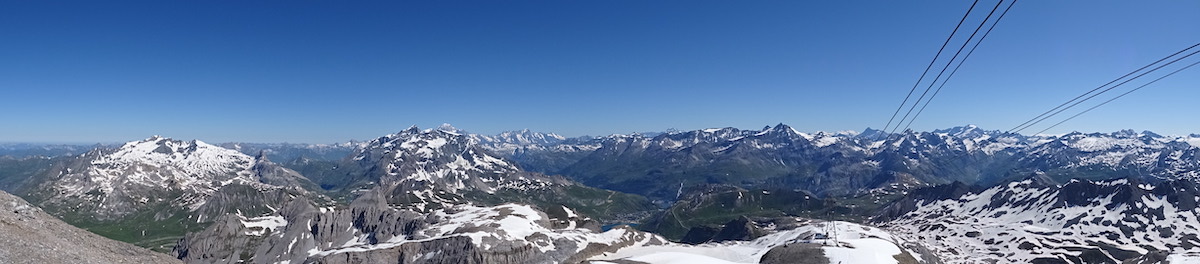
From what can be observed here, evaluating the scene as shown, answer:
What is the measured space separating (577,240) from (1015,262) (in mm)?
146307

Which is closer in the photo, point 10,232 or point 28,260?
point 28,260

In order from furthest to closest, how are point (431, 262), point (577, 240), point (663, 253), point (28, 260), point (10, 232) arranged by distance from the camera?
point (577, 240) < point (431, 262) < point (663, 253) < point (10, 232) < point (28, 260)

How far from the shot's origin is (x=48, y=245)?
6681 cm

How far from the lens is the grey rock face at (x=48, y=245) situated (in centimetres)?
6194

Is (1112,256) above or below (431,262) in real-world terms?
above

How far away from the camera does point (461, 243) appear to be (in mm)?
167000

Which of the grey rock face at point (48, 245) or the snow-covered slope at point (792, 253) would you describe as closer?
the grey rock face at point (48, 245)

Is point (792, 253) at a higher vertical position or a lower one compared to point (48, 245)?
higher

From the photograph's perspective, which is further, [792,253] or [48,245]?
[792,253]

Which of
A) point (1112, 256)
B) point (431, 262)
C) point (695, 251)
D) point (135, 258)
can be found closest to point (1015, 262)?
point (1112, 256)

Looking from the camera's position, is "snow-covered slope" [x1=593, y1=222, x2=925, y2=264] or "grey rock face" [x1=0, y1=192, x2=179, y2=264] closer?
"grey rock face" [x1=0, y1=192, x2=179, y2=264]

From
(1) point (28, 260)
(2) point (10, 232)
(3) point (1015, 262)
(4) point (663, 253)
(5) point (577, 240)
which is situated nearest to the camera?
(1) point (28, 260)

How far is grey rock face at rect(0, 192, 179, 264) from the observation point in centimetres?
6194

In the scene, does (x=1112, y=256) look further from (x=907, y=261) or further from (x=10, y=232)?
(x=10, y=232)
